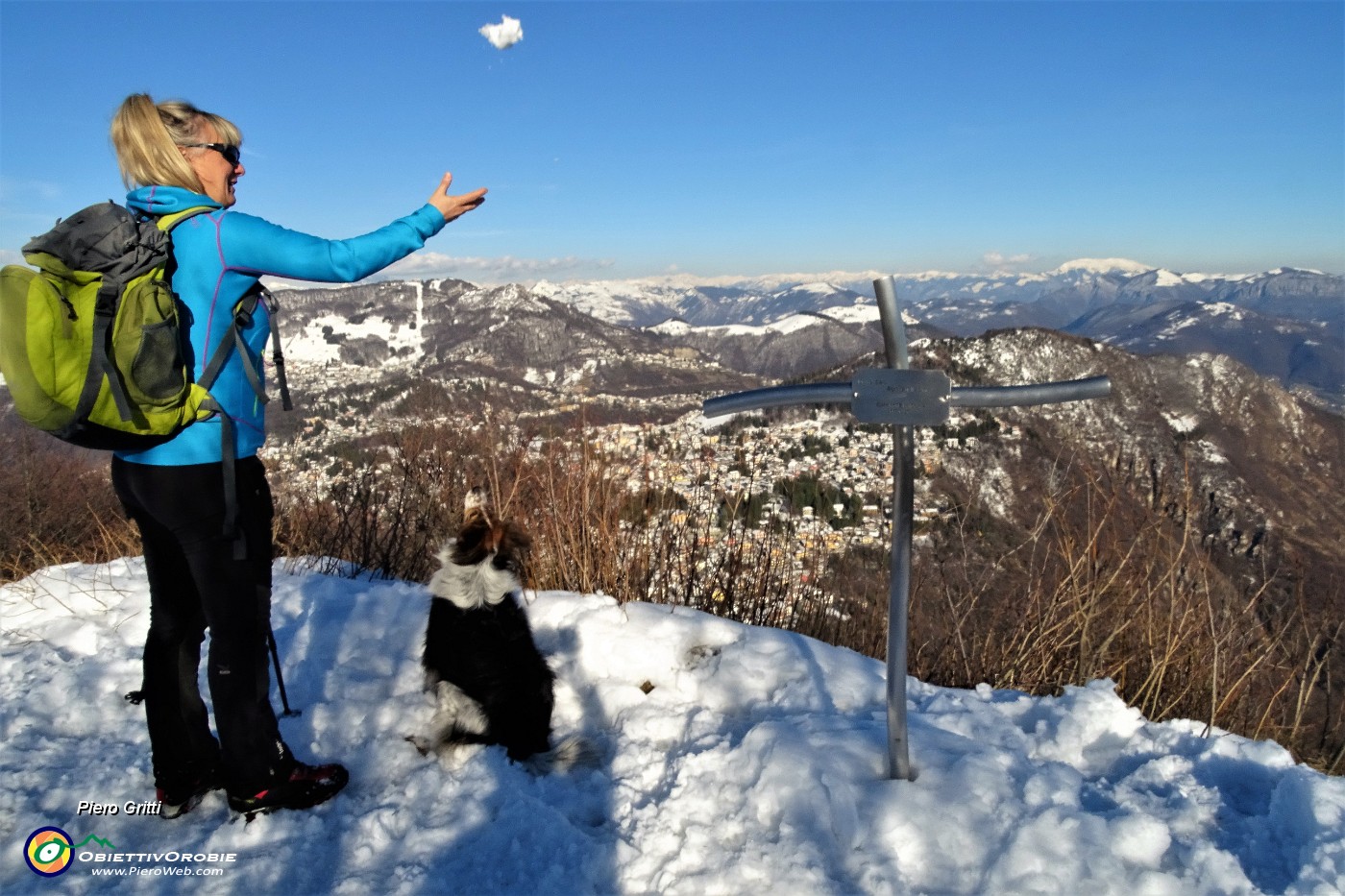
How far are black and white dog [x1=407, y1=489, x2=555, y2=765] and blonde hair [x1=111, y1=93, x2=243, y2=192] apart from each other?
158 cm

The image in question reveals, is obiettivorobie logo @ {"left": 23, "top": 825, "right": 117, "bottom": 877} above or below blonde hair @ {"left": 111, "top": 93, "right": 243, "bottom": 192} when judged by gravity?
below

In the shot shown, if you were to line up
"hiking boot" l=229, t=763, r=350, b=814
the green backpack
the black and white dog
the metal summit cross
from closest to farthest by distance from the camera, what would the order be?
the green backpack < the metal summit cross < "hiking boot" l=229, t=763, r=350, b=814 < the black and white dog

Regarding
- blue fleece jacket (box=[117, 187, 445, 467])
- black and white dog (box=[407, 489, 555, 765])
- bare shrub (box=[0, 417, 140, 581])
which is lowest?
bare shrub (box=[0, 417, 140, 581])

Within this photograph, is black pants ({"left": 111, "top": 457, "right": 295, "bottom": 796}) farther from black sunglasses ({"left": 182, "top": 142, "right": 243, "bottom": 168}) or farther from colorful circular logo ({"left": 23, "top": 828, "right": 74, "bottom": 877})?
black sunglasses ({"left": 182, "top": 142, "right": 243, "bottom": 168})

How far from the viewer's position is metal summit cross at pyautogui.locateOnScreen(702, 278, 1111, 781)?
1910 millimetres

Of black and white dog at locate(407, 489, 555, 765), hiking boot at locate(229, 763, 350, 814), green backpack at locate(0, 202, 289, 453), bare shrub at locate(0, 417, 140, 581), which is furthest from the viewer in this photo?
bare shrub at locate(0, 417, 140, 581)

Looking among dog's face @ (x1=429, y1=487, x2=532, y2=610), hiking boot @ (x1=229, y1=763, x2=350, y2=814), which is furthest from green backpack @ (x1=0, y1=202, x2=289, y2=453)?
hiking boot @ (x1=229, y1=763, x2=350, y2=814)

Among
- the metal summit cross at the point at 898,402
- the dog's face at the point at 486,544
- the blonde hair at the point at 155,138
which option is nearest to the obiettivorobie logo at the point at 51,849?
the dog's face at the point at 486,544

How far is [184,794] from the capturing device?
2.30m

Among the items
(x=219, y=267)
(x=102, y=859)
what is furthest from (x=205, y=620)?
(x=219, y=267)

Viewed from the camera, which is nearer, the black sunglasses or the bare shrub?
the black sunglasses

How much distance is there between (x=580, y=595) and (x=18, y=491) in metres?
9.10

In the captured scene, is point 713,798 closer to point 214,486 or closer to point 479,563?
point 479,563

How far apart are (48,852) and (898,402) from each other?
2982 millimetres
